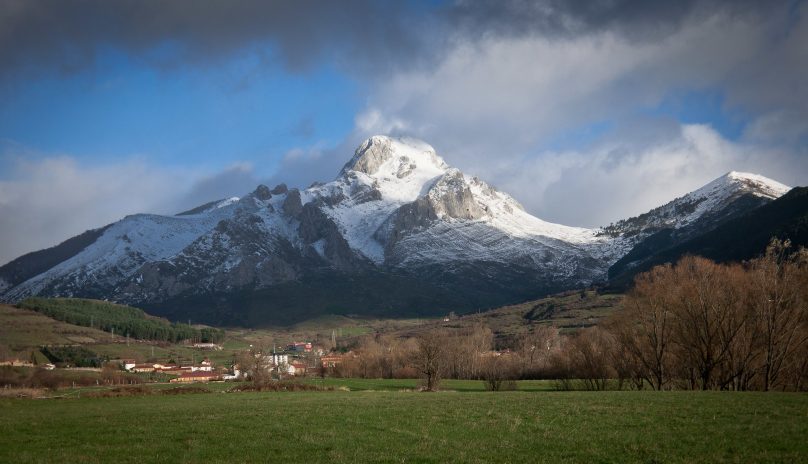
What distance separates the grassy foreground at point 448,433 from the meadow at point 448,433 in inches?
2.4

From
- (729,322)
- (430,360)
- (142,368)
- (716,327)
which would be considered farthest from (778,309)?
(142,368)

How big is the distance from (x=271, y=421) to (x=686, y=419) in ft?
73.9

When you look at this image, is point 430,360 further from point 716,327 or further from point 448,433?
point 448,433

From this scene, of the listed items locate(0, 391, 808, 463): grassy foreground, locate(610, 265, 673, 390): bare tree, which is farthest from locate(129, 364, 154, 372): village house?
locate(0, 391, 808, 463): grassy foreground

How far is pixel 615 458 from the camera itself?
23.3 metres

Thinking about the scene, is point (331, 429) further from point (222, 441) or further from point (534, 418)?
point (534, 418)

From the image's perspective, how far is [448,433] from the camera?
30094mm

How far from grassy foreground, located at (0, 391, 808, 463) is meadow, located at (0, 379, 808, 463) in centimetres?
6

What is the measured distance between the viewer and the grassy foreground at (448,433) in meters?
24.5

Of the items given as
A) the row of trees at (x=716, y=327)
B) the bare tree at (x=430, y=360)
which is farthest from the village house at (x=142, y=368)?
the row of trees at (x=716, y=327)

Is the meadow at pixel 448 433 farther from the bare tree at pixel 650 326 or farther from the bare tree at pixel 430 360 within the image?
the bare tree at pixel 430 360

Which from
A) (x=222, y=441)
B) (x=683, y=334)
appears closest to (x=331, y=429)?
(x=222, y=441)

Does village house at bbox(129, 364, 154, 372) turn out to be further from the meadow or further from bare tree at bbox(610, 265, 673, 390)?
the meadow

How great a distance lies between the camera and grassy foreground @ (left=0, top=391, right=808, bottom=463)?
2452 centimetres
